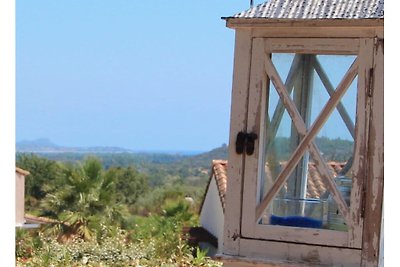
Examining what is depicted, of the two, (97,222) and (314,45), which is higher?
(314,45)

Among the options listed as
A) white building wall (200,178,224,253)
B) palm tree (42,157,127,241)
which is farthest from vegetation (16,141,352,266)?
white building wall (200,178,224,253)

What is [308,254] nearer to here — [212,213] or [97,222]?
[212,213]

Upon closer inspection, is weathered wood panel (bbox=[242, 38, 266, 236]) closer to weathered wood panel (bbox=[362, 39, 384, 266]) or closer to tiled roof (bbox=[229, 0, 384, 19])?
tiled roof (bbox=[229, 0, 384, 19])

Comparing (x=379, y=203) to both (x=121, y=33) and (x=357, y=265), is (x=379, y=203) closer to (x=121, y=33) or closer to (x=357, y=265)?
Result: (x=357, y=265)

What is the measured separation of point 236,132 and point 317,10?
23 cm

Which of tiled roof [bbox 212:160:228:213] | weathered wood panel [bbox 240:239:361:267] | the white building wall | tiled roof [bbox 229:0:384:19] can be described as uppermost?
tiled roof [bbox 229:0:384:19]

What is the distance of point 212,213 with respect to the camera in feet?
26.0

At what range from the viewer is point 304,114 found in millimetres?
1348

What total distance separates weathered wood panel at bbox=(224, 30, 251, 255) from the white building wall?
19.2 ft

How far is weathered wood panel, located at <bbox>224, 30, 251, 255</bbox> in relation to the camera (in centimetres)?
132

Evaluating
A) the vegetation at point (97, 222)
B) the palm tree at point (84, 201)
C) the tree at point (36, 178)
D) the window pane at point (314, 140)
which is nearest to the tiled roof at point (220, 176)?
the vegetation at point (97, 222)

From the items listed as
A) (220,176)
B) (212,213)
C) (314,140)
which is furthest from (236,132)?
(212,213)

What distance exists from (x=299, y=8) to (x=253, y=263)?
0.41 meters

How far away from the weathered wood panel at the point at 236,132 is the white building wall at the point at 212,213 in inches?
230
